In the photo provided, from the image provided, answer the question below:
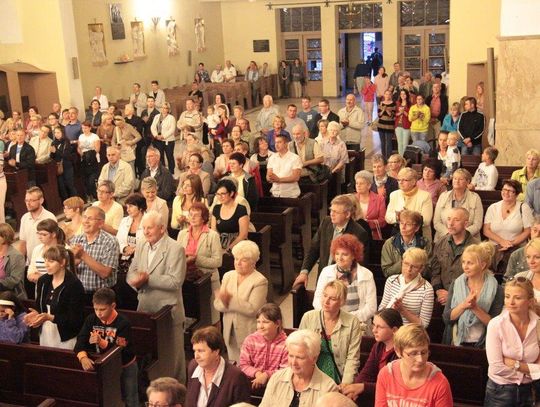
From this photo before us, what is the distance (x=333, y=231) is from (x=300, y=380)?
82.7 inches

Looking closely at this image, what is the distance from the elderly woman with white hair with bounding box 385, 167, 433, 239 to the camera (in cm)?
666

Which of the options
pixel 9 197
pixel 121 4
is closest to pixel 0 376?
pixel 9 197

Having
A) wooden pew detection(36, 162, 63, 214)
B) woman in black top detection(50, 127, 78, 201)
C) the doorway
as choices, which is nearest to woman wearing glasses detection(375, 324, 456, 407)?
wooden pew detection(36, 162, 63, 214)

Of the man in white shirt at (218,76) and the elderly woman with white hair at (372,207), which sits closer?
the elderly woman with white hair at (372,207)

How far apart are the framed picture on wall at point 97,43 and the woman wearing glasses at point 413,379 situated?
1501 cm

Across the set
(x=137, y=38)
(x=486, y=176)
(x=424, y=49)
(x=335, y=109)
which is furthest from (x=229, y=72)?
(x=486, y=176)

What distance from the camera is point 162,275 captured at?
5398 mm

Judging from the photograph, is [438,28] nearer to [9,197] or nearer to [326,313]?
[9,197]

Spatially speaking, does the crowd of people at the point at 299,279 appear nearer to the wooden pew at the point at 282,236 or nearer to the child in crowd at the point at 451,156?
the child in crowd at the point at 451,156

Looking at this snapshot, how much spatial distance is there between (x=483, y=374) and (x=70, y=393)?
266cm

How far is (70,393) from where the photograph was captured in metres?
4.68

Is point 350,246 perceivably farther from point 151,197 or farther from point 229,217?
point 151,197

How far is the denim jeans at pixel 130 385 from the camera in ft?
15.8

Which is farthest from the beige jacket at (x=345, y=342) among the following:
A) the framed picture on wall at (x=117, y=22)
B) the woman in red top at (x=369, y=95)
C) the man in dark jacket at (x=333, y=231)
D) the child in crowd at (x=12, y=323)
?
the framed picture on wall at (x=117, y=22)
